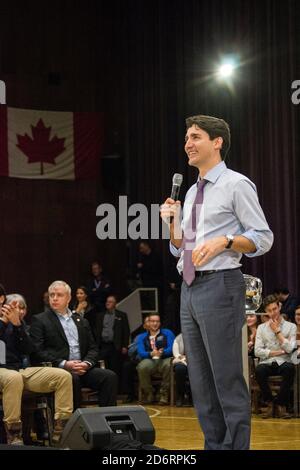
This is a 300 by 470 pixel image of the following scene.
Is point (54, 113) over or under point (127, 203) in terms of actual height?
over

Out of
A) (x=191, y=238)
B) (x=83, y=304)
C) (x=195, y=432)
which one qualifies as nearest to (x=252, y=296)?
(x=191, y=238)

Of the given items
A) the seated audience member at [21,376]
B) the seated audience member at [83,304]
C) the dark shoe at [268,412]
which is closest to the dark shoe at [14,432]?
the seated audience member at [21,376]

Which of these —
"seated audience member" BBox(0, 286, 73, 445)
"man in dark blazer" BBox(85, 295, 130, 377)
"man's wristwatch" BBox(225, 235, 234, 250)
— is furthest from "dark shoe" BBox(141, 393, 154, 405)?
"man's wristwatch" BBox(225, 235, 234, 250)

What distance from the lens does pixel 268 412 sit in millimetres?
9008

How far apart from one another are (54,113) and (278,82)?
375 cm

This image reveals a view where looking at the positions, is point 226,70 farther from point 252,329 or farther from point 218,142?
point 218,142

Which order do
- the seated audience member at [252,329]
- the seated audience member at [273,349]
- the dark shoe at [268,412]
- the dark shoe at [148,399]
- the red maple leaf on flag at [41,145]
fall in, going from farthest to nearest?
the red maple leaf on flag at [41,145], the dark shoe at [148,399], the seated audience member at [252,329], the seated audience member at [273,349], the dark shoe at [268,412]

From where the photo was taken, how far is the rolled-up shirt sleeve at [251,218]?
354 cm

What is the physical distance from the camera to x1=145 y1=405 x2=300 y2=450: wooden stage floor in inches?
255

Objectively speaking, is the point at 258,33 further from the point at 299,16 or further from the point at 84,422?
the point at 84,422

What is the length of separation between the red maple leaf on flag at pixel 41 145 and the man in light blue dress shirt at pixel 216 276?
32.7ft

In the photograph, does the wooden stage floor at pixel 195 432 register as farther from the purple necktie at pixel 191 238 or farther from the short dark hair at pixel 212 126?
the short dark hair at pixel 212 126

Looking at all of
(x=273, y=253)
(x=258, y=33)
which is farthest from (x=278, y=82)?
(x=273, y=253)

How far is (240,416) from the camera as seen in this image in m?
3.46
